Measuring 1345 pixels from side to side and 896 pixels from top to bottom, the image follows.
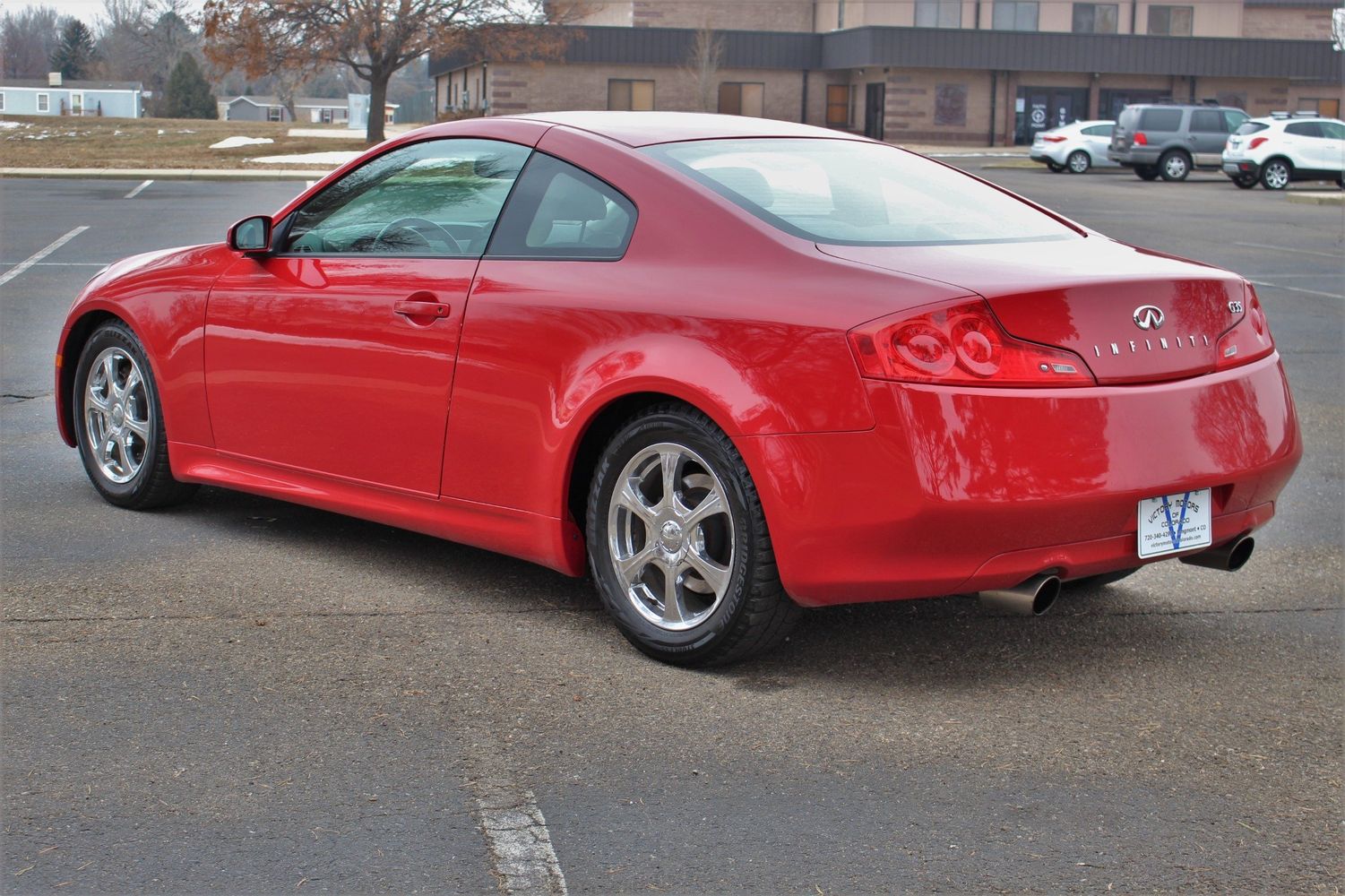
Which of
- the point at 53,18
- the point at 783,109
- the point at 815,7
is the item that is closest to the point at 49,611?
the point at 783,109

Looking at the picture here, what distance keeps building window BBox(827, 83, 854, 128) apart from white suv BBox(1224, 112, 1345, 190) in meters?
31.6

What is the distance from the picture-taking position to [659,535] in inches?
173

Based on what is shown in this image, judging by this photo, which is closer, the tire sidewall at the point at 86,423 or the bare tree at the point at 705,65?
the tire sidewall at the point at 86,423

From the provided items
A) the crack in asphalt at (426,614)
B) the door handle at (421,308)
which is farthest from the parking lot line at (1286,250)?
the door handle at (421,308)

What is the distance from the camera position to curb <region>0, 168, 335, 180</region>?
31156 mm

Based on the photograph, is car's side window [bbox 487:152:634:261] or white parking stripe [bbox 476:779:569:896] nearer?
white parking stripe [bbox 476:779:569:896]

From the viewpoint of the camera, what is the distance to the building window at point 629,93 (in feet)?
218

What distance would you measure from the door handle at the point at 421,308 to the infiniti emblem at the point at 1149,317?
2.02 metres

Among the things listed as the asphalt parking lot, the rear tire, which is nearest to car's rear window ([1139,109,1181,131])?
the rear tire

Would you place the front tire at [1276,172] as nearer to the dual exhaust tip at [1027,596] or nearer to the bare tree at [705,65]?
the bare tree at [705,65]

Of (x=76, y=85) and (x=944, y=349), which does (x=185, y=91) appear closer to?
(x=76, y=85)

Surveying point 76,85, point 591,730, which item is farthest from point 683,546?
point 76,85

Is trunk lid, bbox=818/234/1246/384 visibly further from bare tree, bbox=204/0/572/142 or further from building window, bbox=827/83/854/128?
building window, bbox=827/83/854/128

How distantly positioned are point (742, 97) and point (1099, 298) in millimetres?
64683
